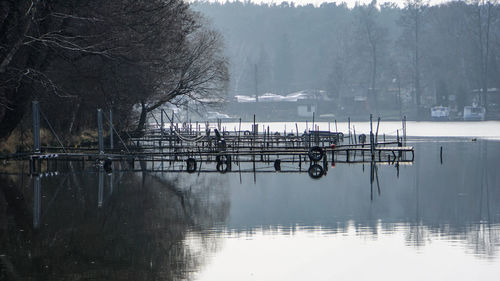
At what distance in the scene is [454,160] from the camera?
4988 centimetres

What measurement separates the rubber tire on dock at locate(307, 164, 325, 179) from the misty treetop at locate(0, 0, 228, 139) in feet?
32.3

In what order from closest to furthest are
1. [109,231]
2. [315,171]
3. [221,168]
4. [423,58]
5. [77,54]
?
1. [109,231]
2. [77,54]
3. [315,171]
4. [221,168]
5. [423,58]

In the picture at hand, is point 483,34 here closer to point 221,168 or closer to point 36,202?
point 221,168

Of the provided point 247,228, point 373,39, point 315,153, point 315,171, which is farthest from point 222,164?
point 373,39

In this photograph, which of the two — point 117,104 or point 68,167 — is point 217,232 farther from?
point 117,104

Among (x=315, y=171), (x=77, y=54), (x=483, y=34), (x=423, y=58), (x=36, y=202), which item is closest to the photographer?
(x=36, y=202)

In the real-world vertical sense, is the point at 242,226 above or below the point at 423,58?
below

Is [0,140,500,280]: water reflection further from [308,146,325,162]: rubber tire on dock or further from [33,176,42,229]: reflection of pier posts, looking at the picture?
[308,146,325,162]: rubber tire on dock

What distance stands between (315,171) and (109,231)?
20518mm

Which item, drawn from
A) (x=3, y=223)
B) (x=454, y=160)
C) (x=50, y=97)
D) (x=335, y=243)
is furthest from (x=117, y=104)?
(x=335, y=243)

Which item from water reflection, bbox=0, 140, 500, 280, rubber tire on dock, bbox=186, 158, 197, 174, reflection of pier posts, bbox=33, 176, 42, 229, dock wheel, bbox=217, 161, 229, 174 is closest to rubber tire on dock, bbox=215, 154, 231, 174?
dock wheel, bbox=217, 161, 229, 174

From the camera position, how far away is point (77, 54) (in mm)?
39812

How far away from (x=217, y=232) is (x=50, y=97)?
21.9 metres

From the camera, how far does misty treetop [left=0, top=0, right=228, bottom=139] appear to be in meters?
35.8
